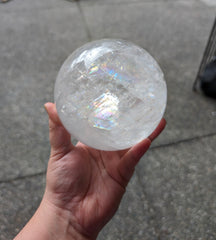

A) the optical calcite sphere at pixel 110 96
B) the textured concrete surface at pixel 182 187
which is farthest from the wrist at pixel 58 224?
the textured concrete surface at pixel 182 187

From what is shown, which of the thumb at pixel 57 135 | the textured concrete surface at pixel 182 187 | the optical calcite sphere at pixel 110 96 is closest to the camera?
the optical calcite sphere at pixel 110 96

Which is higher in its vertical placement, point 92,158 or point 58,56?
point 92,158

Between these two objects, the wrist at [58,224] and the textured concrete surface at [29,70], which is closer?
the wrist at [58,224]

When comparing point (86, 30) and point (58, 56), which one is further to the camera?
point (86, 30)

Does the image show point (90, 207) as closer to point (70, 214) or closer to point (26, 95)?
point (70, 214)

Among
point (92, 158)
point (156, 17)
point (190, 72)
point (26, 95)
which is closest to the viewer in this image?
point (92, 158)

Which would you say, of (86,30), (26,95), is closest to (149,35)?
(86,30)

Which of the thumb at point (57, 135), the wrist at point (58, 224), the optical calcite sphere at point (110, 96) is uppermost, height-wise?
the optical calcite sphere at point (110, 96)

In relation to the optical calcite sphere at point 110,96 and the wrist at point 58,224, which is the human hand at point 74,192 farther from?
the optical calcite sphere at point 110,96
